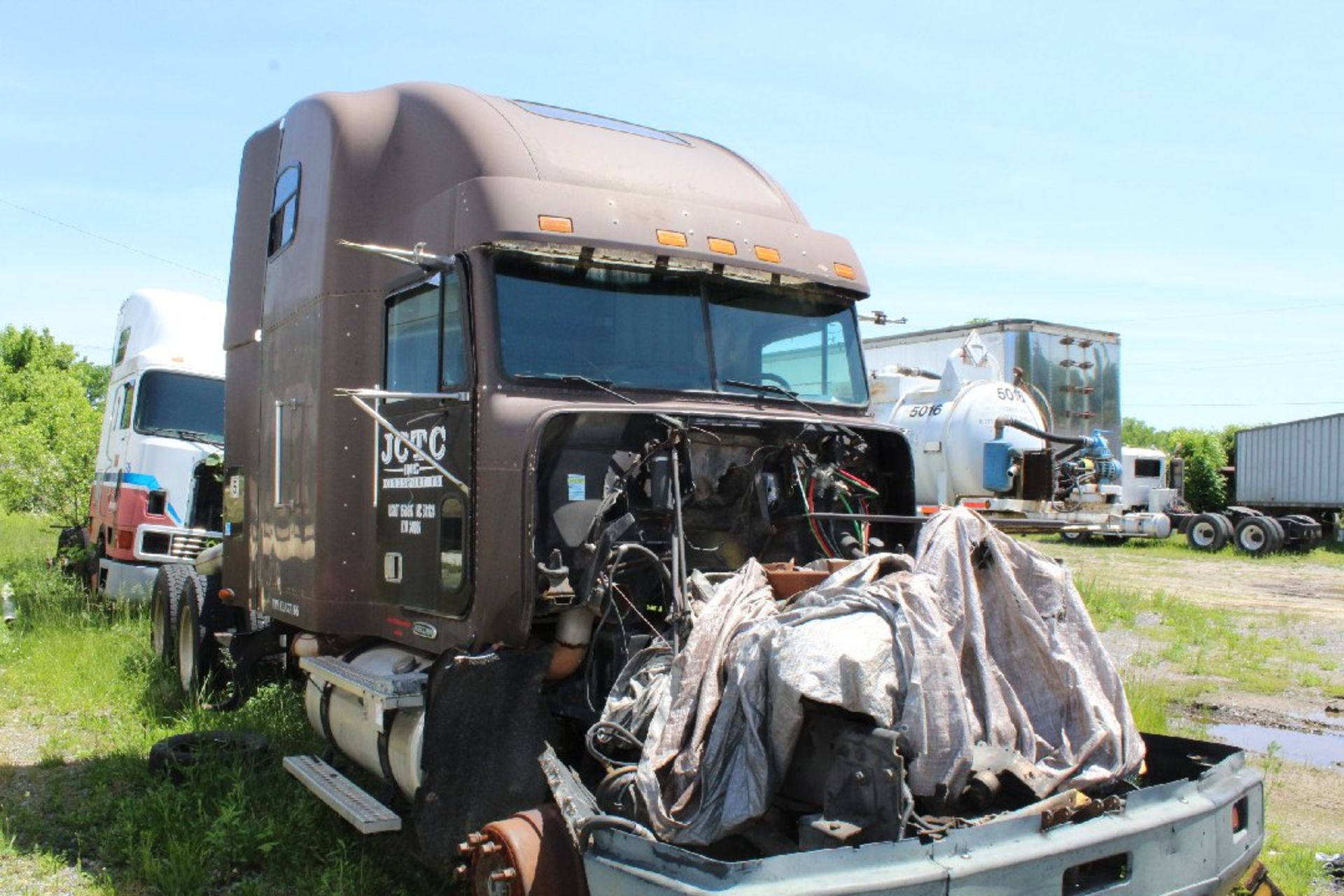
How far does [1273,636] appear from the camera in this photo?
42.5 ft

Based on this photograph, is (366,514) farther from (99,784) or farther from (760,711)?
(760,711)

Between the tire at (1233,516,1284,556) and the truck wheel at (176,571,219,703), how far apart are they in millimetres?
23428

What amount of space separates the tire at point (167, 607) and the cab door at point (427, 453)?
404 cm

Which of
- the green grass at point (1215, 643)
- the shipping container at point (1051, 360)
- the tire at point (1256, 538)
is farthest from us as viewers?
the tire at point (1256, 538)

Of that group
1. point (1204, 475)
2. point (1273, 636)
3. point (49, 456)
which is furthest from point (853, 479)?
point (1204, 475)

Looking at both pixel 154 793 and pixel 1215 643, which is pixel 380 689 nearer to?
pixel 154 793

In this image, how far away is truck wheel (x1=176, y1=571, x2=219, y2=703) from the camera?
27.3ft

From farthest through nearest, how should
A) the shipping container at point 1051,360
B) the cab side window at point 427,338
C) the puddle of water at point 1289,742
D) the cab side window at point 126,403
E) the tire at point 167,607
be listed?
the shipping container at point 1051,360 < the cab side window at point 126,403 < the tire at point 167,607 < the puddle of water at point 1289,742 < the cab side window at point 427,338

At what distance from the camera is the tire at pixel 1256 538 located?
25688mm

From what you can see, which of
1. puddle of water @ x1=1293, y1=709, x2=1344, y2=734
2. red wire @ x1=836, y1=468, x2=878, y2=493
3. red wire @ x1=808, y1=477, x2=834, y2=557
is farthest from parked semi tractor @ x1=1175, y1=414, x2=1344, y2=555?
red wire @ x1=808, y1=477, x2=834, y2=557

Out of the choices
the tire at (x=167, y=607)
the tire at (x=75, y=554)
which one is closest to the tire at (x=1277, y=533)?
the tire at (x=75, y=554)

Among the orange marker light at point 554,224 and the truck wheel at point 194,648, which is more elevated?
the orange marker light at point 554,224

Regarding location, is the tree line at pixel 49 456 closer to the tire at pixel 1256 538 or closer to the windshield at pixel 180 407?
the windshield at pixel 180 407

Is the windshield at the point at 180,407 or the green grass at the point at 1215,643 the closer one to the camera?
the green grass at the point at 1215,643
